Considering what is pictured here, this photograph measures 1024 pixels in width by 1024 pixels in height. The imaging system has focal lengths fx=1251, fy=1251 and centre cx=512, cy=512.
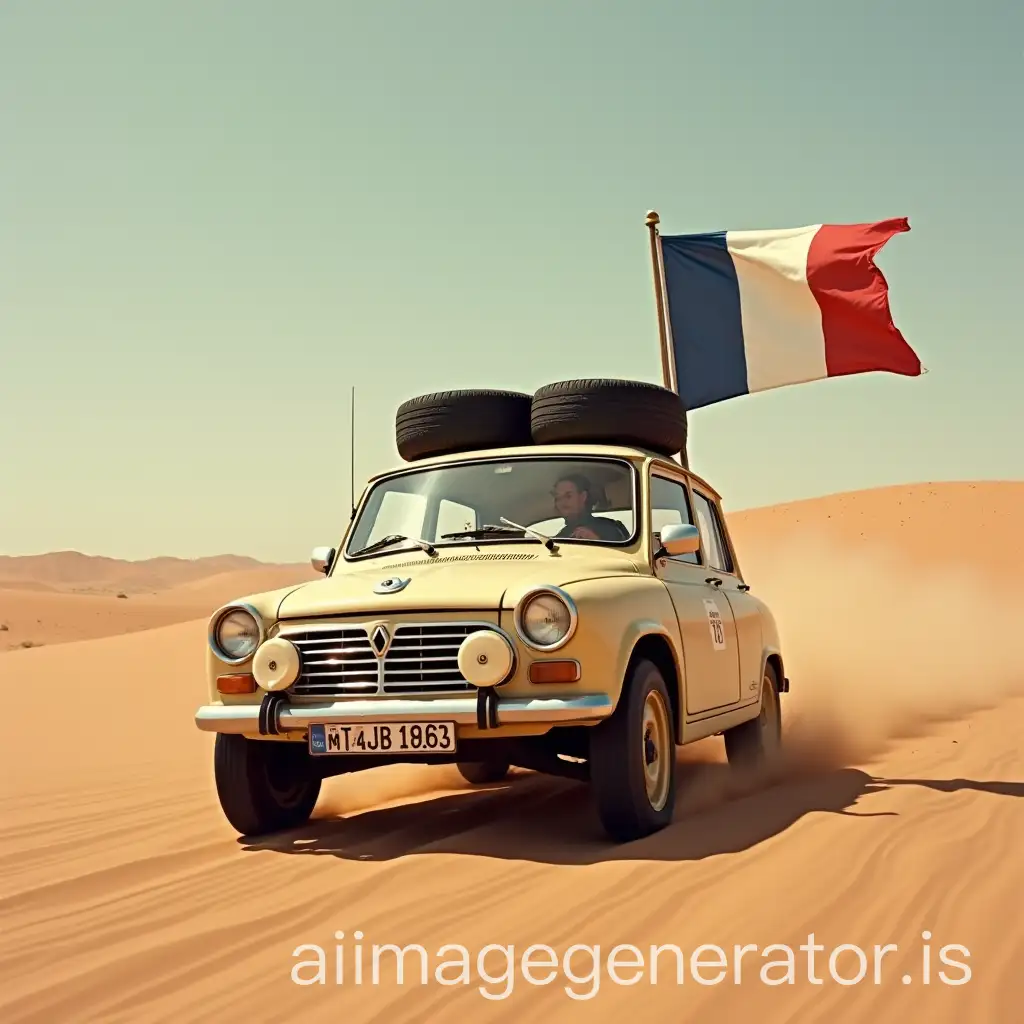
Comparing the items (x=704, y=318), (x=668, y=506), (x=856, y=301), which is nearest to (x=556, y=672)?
(x=668, y=506)

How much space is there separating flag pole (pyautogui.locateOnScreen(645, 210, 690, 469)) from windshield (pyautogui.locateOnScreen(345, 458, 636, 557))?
3.94 m

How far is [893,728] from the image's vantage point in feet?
33.7

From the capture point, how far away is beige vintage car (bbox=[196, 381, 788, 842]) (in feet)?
17.4

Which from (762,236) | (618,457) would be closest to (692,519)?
(618,457)

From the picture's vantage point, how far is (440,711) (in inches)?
206

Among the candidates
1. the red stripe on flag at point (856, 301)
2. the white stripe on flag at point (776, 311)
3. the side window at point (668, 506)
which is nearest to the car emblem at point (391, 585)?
the side window at point (668, 506)

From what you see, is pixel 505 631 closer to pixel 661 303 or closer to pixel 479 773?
pixel 479 773

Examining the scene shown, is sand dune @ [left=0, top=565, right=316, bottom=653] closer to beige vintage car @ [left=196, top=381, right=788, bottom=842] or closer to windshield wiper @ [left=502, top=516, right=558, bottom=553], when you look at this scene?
beige vintage car @ [left=196, top=381, right=788, bottom=842]

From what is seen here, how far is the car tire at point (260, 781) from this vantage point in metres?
5.91

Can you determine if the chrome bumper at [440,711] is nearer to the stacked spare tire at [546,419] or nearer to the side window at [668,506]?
the side window at [668,506]

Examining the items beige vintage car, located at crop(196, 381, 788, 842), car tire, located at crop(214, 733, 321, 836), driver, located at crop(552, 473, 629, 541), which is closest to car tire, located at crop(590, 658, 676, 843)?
beige vintage car, located at crop(196, 381, 788, 842)

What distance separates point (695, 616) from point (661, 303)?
16.4 feet

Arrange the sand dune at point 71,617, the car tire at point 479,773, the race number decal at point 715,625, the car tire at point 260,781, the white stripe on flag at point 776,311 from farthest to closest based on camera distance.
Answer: the sand dune at point 71,617 → the white stripe on flag at point 776,311 → the car tire at point 479,773 → the race number decal at point 715,625 → the car tire at point 260,781

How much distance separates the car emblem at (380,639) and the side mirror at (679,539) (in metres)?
1.62
